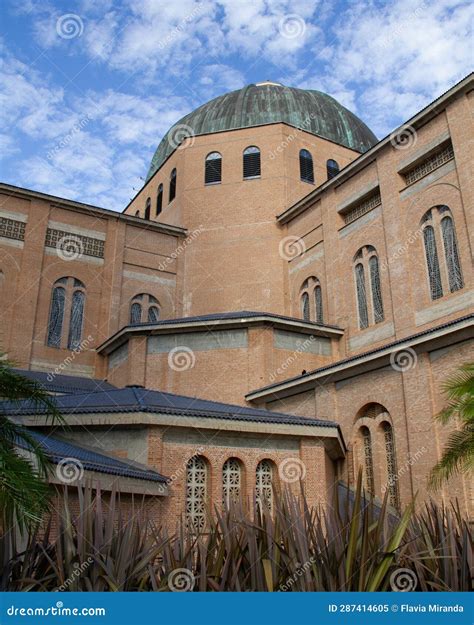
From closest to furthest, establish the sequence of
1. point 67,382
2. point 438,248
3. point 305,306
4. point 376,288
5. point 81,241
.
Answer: point 438,248 < point 376,288 < point 67,382 < point 305,306 < point 81,241

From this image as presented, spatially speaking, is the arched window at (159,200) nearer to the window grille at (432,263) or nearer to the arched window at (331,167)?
the arched window at (331,167)

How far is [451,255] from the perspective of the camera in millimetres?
17766

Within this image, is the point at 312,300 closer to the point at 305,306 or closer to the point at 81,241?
the point at 305,306

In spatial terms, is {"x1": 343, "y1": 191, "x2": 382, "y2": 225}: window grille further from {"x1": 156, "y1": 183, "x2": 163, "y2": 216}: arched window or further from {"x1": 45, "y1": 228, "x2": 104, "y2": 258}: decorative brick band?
{"x1": 156, "y1": 183, "x2": 163, "y2": 216}: arched window

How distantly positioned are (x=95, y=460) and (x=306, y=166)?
838 inches

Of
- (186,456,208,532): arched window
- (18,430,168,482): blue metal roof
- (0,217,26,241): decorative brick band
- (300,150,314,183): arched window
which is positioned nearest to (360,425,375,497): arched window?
(186,456,208,532): arched window

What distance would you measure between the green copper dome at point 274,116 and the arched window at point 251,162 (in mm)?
1327

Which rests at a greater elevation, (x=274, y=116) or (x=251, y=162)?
(x=274, y=116)

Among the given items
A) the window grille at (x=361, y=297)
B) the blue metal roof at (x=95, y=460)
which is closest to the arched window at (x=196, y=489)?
the blue metal roof at (x=95, y=460)

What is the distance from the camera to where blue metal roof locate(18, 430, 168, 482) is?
952 centimetres

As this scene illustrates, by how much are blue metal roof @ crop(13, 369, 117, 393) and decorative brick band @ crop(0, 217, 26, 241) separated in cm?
556

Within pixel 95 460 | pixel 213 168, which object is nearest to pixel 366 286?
pixel 213 168

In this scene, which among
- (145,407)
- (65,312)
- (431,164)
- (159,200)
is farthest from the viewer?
(159,200)

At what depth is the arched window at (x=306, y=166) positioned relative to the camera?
93.1 ft
